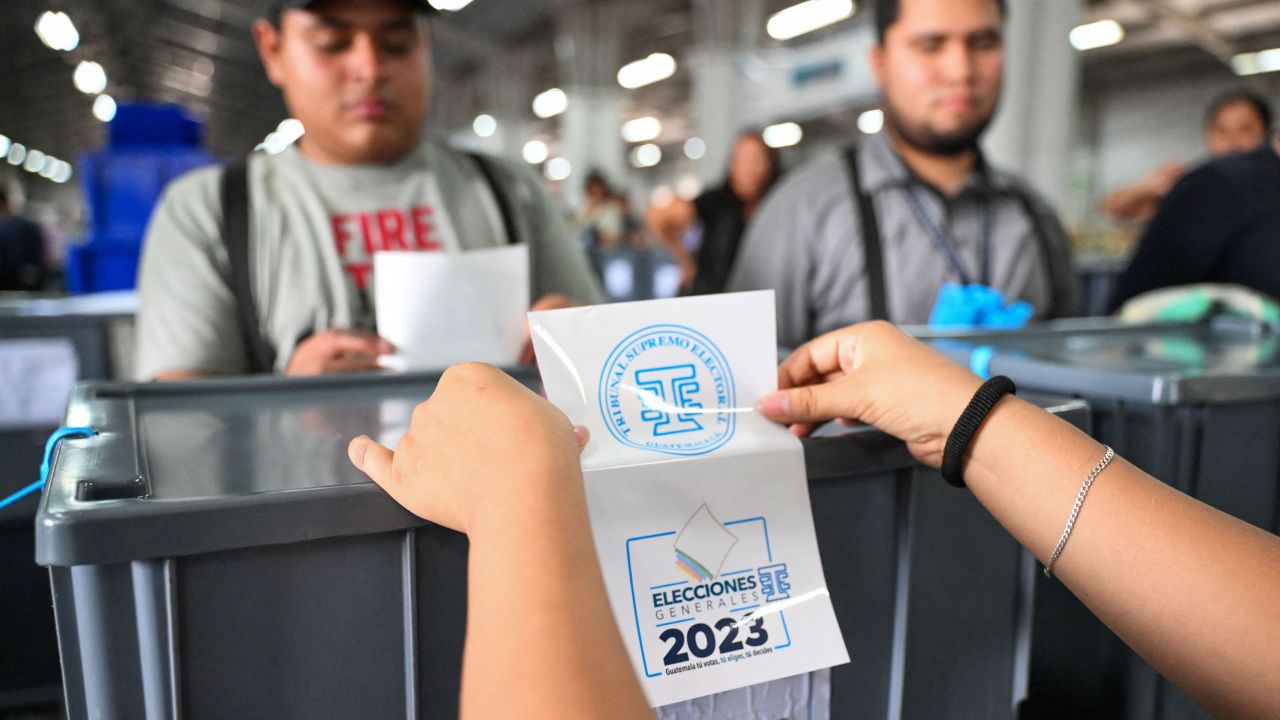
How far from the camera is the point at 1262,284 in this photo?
185 centimetres

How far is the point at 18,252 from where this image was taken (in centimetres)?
578

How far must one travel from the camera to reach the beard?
166cm

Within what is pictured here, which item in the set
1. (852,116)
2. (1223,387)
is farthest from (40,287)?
(852,116)

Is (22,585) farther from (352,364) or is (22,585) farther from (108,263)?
(108,263)

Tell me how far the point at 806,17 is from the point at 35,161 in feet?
97.3

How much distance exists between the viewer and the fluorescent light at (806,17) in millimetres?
11977

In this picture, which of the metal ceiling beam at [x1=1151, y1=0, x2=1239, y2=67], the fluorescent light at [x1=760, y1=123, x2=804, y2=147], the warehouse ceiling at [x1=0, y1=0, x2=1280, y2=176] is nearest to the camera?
the metal ceiling beam at [x1=1151, y1=0, x2=1239, y2=67]

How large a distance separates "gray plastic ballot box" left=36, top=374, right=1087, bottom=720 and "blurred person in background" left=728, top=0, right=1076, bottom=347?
97 centimetres

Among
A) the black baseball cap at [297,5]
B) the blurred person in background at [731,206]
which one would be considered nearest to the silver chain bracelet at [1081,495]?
the black baseball cap at [297,5]

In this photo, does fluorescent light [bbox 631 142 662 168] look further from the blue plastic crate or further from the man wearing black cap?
the man wearing black cap

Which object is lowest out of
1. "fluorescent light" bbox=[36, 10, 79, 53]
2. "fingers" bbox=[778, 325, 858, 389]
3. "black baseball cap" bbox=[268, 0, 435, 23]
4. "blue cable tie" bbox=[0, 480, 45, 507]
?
"blue cable tie" bbox=[0, 480, 45, 507]

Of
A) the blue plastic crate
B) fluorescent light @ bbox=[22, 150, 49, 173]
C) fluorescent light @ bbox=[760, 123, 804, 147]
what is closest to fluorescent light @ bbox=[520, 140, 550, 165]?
fluorescent light @ bbox=[760, 123, 804, 147]

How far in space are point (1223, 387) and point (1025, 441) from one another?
13.5 inches

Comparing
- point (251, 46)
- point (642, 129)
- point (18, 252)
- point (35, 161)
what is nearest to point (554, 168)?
point (642, 129)
